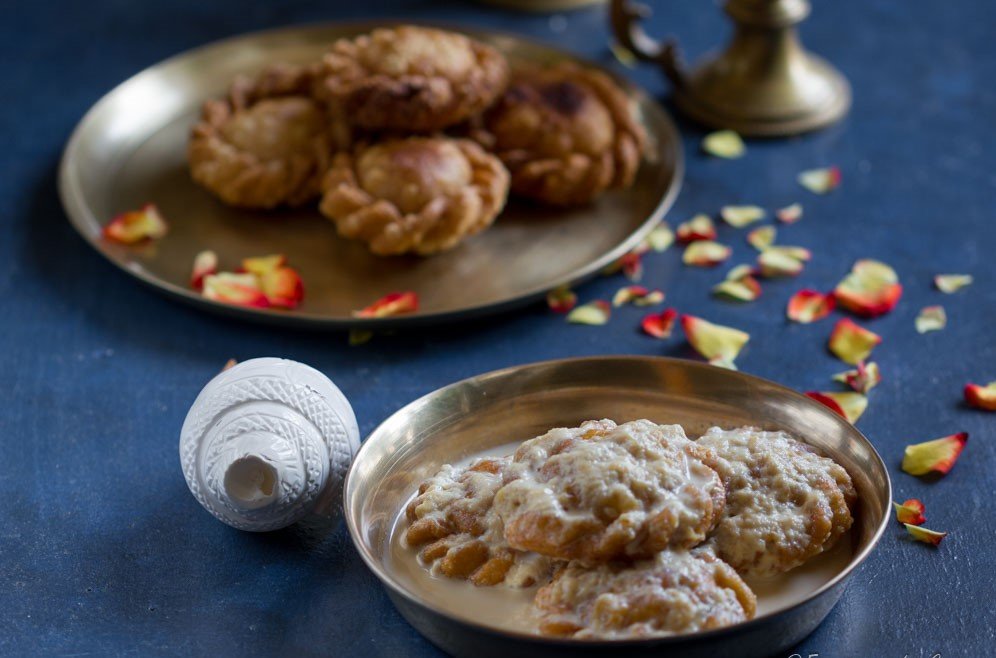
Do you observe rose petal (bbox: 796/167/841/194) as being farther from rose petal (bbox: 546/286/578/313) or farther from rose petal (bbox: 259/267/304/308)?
rose petal (bbox: 259/267/304/308)

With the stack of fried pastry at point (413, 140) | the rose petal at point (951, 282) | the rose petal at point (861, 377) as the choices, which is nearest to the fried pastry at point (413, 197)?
the stack of fried pastry at point (413, 140)

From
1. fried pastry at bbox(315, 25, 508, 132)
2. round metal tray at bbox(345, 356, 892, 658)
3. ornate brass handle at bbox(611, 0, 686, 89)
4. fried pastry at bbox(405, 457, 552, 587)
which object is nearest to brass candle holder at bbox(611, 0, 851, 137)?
ornate brass handle at bbox(611, 0, 686, 89)

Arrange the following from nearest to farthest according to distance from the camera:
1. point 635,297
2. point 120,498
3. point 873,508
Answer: point 873,508, point 120,498, point 635,297

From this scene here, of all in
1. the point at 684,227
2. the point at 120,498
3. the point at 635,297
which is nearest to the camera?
the point at 120,498

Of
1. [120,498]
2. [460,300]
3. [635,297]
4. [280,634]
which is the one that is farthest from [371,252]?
[280,634]

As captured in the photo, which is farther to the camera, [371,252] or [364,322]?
[371,252]

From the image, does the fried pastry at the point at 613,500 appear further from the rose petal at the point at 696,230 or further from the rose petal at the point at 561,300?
the rose petal at the point at 696,230

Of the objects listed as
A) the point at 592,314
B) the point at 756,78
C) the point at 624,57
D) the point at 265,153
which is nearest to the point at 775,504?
the point at 592,314

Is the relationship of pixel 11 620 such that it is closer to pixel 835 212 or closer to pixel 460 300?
pixel 460 300
